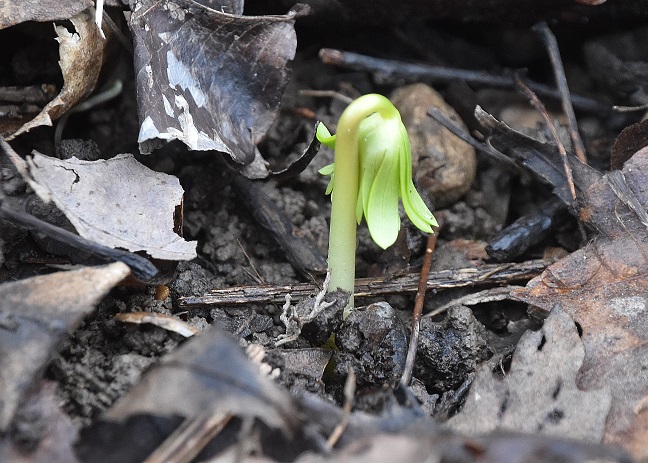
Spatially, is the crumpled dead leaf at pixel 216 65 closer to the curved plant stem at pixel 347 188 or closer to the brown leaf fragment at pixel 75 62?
the brown leaf fragment at pixel 75 62

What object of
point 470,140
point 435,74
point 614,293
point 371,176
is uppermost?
point 371,176

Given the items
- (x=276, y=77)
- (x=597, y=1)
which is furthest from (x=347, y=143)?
(x=597, y=1)

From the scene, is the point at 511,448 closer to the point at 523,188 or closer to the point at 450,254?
the point at 450,254

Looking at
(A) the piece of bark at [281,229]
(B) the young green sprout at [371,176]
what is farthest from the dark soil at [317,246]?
(B) the young green sprout at [371,176]

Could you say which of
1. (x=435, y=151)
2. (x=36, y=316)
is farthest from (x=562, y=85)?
(x=36, y=316)

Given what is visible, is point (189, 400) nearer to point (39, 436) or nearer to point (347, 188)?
point (39, 436)

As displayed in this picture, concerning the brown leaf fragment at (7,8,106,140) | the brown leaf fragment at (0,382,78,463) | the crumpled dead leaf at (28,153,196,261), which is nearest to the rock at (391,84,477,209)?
the crumpled dead leaf at (28,153,196,261)

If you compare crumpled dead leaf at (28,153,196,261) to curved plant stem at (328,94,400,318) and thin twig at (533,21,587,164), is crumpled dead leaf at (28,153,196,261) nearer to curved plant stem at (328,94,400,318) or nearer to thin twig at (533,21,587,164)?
curved plant stem at (328,94,400,318)
